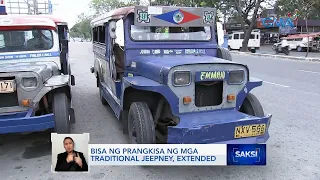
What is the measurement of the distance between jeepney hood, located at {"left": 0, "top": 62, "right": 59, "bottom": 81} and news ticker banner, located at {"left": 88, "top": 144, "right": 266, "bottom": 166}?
6.13 ft

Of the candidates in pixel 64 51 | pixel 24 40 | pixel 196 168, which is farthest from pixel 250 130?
pixel 64 51

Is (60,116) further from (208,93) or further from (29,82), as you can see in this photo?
(208,93)

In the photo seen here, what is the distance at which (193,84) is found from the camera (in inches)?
147

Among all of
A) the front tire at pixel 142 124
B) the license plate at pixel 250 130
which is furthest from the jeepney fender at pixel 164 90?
the license plate at pixel 250 130

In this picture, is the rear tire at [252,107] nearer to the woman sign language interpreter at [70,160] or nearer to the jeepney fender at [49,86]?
the woman sign language interpreter at [70,160]

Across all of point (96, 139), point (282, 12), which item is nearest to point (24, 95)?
point (96, 139)

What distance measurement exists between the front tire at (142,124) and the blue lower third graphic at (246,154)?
0.93m

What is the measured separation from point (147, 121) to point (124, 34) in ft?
5.48

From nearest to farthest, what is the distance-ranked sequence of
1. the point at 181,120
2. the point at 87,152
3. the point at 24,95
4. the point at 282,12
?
1. the point at 87,152
2. the point at 181,120
3. the point at 24,95
4. the point at 282,12

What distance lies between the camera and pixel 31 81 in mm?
4270

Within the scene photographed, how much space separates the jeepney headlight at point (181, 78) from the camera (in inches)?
143

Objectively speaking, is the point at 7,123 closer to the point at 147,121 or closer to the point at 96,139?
the point at 96,139

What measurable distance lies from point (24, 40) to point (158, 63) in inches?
112

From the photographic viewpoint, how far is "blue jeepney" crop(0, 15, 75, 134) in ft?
13.5
